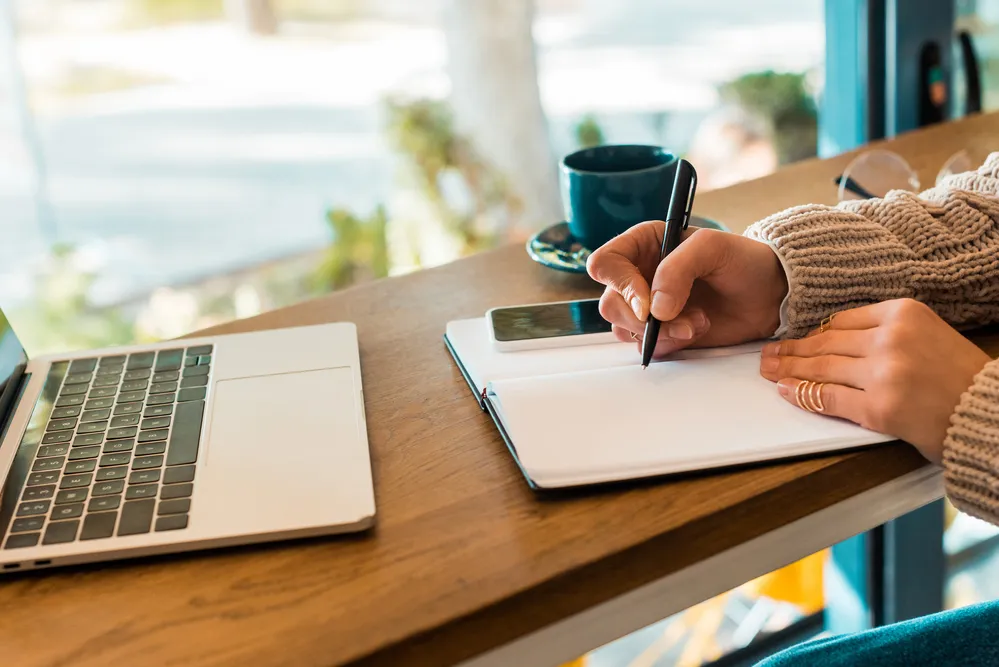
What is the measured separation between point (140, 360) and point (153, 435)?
124 mm

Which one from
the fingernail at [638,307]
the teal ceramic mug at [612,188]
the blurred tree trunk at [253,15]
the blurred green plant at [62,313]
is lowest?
the blurred green plant at [62,313]

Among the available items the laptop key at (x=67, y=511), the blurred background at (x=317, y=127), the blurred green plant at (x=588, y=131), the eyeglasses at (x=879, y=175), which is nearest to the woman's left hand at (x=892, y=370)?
the eyeglasses at (x=879, y=175)

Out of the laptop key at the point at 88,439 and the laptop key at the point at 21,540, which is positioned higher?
the laptop key at the point at 88,439

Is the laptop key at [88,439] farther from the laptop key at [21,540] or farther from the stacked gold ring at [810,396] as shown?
the stacked gold ring at [810,396]

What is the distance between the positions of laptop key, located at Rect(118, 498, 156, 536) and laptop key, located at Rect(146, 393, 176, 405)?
0.13m

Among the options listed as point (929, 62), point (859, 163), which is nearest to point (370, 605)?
point (859, 163)

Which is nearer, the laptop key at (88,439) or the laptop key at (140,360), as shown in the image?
the laptop key at (88,439)

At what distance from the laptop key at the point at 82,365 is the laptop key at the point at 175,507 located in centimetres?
22

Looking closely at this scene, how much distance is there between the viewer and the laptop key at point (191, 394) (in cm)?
67

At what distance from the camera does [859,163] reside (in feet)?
3.18

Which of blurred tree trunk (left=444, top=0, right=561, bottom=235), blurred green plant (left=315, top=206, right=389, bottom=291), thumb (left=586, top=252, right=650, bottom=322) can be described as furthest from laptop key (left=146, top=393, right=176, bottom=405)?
blurred tree trunk (left=444, top=0, right=561, bottom=235)

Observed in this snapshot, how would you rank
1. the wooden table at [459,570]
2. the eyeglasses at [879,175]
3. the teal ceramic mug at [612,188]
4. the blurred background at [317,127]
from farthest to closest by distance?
the blurred background at [317,127]
the eyeglasses at [879,175]
the teal ceramic mug at [612,188]
the wooden table at [459,570]

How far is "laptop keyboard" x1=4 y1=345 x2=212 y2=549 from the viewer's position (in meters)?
0.54

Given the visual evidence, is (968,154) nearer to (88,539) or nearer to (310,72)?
(88,539)
